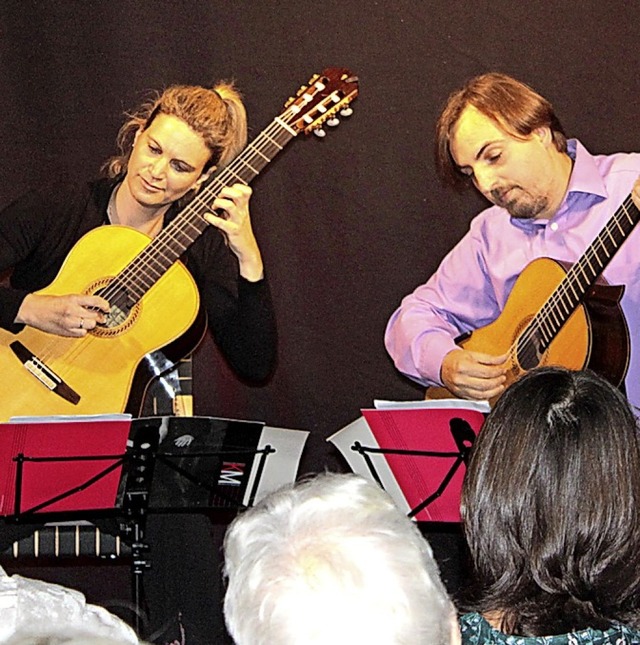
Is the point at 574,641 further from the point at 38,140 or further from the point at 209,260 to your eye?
the point at 38,140

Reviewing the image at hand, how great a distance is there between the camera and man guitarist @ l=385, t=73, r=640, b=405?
3.59m

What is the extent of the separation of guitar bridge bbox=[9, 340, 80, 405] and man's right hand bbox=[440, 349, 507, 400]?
1.20 m

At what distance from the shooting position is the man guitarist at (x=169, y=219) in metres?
3.76

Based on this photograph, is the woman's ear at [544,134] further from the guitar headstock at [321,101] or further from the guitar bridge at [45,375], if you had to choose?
the guitar bridge at [45,375]

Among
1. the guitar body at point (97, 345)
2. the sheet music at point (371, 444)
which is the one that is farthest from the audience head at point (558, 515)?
the guitar body at point (97, 345)

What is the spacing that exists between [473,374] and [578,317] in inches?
16.0

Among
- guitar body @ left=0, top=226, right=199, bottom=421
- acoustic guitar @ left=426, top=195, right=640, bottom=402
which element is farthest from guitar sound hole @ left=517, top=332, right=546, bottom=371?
guitar body @ left=0, top=226, right=199, bottom=421

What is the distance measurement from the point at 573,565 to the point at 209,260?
2.28 meters

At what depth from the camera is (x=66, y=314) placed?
142 inches

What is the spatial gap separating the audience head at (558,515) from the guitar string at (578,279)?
5.39ft

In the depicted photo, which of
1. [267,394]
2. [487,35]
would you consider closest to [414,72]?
[487,35]

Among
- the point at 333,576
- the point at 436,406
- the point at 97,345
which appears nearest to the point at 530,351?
the point at 436,406

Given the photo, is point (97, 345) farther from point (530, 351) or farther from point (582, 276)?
point (582, 276)

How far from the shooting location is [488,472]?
1.83 m
